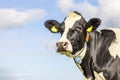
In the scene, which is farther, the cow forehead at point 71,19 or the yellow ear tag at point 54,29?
the yellow ear tag at point 54,29

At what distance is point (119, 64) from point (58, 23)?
233 cm

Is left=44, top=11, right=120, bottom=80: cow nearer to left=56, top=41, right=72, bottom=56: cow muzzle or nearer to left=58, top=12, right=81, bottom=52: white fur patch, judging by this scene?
left=58, top=12, right=81, bottom=52: white fur patch

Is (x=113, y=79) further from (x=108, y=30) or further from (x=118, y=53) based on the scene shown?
(x=108, y=30)

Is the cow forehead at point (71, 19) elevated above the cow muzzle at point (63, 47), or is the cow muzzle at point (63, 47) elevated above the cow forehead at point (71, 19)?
the cow forehead at point (71, 19)

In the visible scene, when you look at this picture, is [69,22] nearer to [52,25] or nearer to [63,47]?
[52,25]

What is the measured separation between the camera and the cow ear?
440 inches

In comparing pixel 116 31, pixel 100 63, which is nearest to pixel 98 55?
pixel 100 63

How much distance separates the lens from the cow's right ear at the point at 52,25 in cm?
1144

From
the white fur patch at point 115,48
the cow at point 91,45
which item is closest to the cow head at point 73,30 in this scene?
the cow at point 91,45

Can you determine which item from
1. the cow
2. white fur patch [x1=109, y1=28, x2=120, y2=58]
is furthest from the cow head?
white fur patch [x1=109, y1=28, x2=120, y2=58]

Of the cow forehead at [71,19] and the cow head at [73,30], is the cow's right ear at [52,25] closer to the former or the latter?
the cow head at [73,30]

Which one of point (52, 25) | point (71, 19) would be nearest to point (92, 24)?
point (71, 19)

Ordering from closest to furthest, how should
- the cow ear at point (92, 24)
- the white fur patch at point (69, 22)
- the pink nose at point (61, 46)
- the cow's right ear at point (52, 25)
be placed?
the pink nose at point (61, 46) → the white fur patch at point (69, 22) → the cow ear at point (92, 24) → the cow's right ear at point (52, 25)

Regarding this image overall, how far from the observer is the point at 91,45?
11484 millimetres
